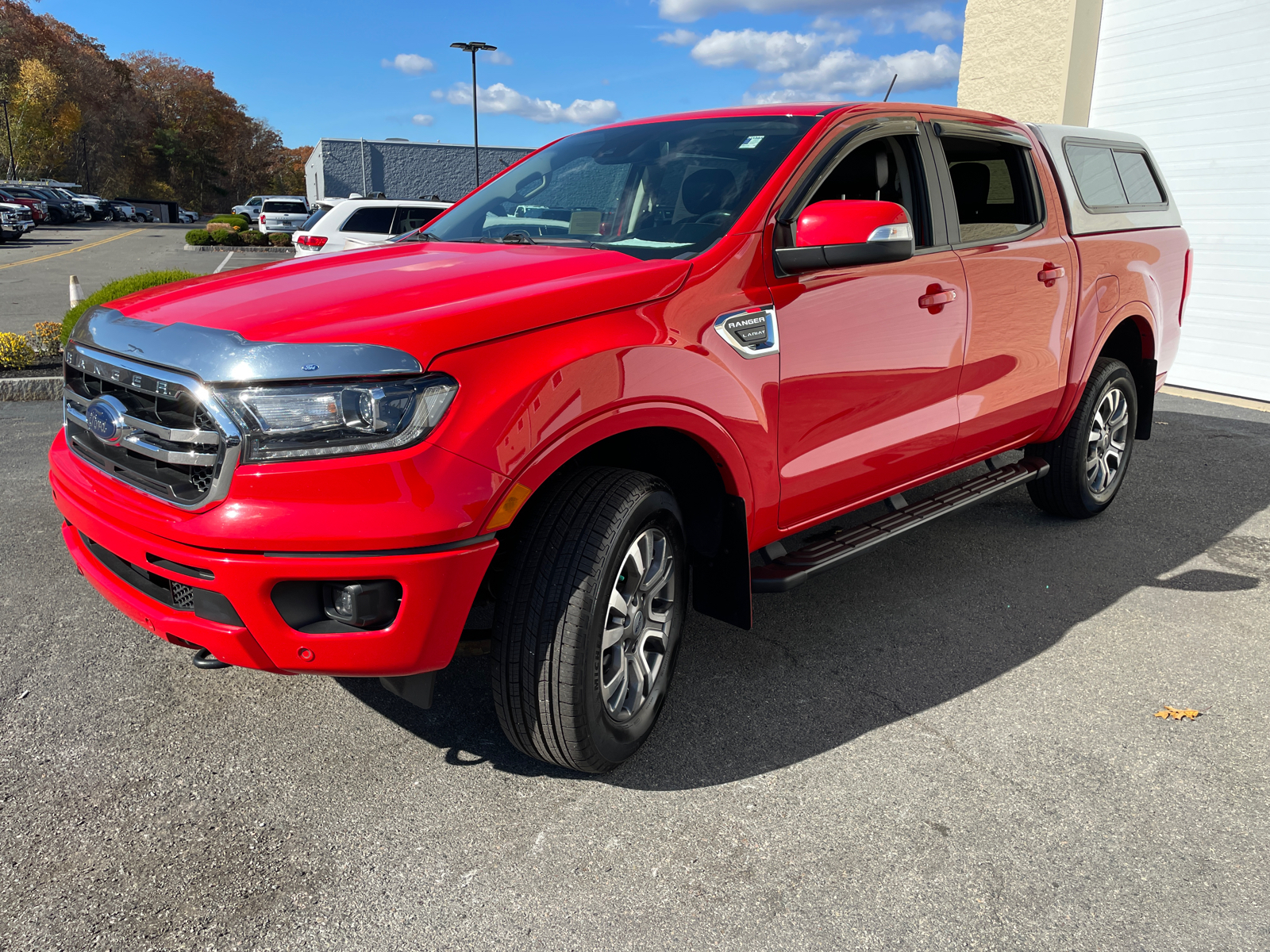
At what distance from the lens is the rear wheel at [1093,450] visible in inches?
193

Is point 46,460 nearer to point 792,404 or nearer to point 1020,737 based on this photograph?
point 792,404

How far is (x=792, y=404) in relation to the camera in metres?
3.09

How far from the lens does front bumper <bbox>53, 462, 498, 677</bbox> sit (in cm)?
225

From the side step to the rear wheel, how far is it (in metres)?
0.26

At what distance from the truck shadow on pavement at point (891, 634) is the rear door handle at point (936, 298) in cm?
126

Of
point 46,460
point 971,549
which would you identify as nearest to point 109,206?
point 46,460

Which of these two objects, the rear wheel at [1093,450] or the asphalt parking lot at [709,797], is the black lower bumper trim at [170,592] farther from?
the rear wheel at [1093,450]

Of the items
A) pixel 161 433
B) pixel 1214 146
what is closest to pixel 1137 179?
pixel 161 433

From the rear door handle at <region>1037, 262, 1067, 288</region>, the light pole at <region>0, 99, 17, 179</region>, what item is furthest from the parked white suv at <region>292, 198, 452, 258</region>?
the light pole at <region>0, 99, 17, 179</region>

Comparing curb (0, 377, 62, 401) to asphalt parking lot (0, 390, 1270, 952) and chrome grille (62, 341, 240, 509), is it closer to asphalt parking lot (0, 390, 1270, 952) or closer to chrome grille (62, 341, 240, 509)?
asphalt parking lot (0, 390, 1270, 952)

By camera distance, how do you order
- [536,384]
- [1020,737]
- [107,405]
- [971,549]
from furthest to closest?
[971,549]
[1020,737]
[107,405]
[536,384]

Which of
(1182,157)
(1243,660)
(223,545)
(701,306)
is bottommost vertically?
(1243,660)

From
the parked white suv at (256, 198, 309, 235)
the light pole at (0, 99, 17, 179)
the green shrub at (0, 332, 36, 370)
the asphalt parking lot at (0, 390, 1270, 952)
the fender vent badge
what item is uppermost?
the light pole at (0, 99, 17, 179)

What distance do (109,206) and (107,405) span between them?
67205 mm
